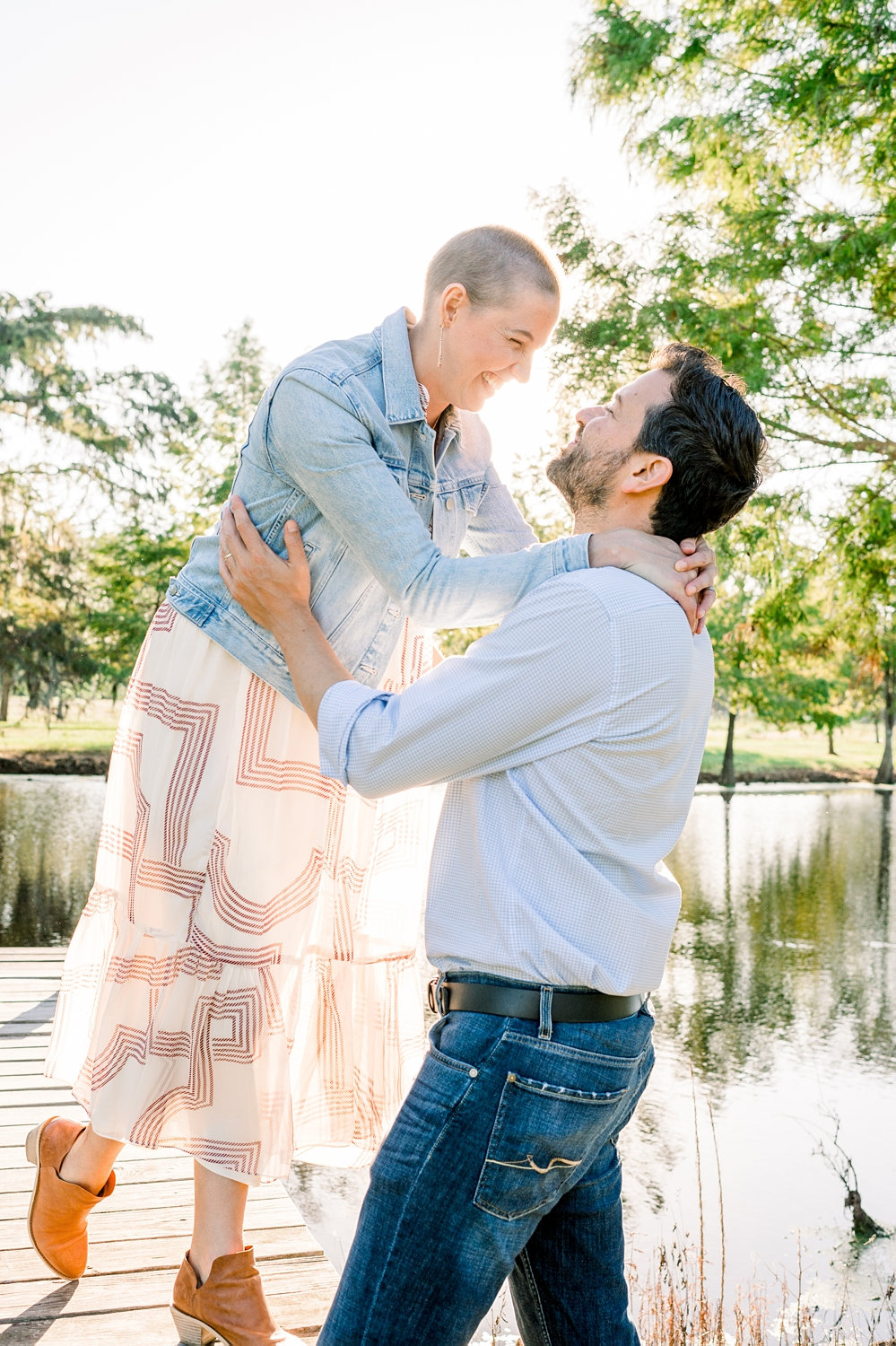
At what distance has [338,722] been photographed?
1.61 metres

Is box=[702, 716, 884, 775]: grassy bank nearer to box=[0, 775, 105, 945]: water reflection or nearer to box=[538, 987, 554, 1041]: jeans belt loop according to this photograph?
box=[0, 775, 105, 945]: water reflection

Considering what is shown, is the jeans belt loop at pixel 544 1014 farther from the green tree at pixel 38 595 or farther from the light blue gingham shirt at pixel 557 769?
the green tree at pixel 38 595

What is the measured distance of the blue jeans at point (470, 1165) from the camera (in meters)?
1.40

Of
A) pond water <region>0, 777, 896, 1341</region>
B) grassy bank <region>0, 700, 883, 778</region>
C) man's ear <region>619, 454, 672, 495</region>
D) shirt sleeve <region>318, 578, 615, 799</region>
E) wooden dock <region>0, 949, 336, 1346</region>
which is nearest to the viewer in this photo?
shirt sleeve <region>318, 578, 615, 799</region>

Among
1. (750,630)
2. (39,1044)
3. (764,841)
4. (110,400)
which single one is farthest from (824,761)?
(39,1044)

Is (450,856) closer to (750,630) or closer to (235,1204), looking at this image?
(235,1204)

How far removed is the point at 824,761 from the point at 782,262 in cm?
3520

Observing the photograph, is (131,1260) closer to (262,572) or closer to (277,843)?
(277,843)

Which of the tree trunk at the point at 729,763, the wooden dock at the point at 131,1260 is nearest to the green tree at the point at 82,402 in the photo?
the wooden dock at the point at 131,1260

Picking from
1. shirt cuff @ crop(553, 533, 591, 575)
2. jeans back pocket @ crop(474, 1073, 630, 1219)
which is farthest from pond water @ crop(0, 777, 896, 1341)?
shirt cuff @ crop(553, 533, 591, 575)

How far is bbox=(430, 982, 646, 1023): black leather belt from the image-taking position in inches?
57.6

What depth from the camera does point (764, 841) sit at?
2028 centimetres

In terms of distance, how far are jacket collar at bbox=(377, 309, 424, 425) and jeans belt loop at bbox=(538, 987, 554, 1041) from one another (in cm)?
101

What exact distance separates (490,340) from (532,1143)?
4.18ft
